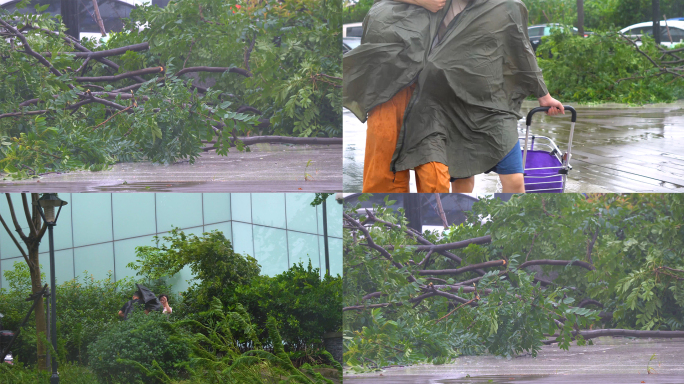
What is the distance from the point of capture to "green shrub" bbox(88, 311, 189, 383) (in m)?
3.21

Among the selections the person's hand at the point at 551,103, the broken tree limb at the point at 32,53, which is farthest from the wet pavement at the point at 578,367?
the broken tree limb at the point at 32,53

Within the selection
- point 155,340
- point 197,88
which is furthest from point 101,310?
point 197,88

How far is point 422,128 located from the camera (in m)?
3.00

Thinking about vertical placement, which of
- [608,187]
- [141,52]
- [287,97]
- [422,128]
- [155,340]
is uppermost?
[141,52]

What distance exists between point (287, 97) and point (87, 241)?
4.90ft

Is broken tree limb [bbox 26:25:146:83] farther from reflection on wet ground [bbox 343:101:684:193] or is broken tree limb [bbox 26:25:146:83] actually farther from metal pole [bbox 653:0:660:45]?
metal pole [bbox 653:0:660:45]

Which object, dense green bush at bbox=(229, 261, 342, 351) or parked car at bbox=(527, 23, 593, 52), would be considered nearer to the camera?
dense green bush at bbox=(229, 261, 342, 351)

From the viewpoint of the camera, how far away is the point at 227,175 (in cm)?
329

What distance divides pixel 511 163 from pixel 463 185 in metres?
0.29

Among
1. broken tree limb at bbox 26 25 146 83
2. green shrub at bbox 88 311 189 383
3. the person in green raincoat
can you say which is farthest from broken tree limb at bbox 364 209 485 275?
broken tree limb at bbox 26 25 146 83

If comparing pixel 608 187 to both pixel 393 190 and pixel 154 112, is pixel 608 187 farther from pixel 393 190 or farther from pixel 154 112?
pixel 154 112

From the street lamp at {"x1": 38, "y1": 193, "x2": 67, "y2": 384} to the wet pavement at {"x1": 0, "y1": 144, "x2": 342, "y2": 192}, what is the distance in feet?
0.22

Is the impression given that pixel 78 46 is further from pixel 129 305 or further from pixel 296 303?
pixel 296 303

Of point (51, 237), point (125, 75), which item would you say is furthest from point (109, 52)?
point (51, 237)
